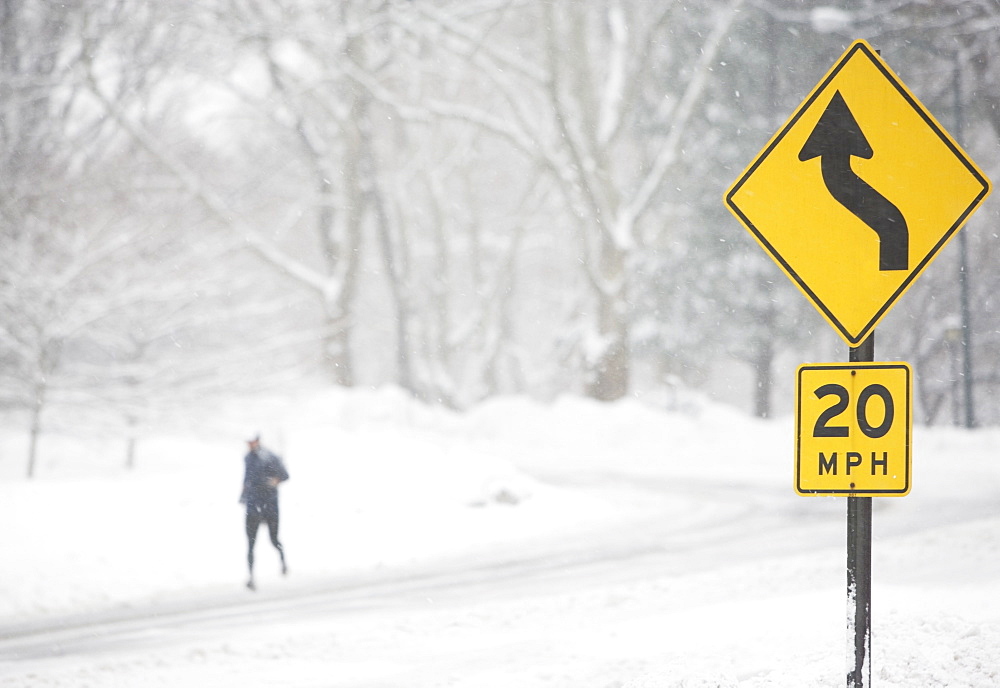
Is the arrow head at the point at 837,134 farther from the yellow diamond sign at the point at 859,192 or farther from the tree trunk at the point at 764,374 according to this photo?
the tree trunk at the point at 764,374

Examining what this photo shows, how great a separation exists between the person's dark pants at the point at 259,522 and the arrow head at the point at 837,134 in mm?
7510

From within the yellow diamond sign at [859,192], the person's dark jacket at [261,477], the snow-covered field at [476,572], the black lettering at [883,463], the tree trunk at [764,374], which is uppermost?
the tree trunk at [764,374]

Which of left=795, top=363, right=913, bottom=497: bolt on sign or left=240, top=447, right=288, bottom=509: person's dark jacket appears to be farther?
left=240, top=447, right=288, bottom=509: person's dark jacket

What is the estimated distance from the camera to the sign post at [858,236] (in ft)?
14.9

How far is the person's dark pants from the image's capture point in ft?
34.6

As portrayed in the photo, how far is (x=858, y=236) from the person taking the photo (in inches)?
184

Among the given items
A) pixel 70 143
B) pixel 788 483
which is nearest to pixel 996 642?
pixel 788 483

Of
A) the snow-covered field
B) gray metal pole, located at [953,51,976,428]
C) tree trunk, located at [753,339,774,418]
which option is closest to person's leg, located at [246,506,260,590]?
the snow-covered field

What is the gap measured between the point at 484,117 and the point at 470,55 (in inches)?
58.7

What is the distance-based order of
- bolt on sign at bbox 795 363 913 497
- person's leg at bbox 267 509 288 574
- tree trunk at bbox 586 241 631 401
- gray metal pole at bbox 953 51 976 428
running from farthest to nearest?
tree trunk at bbox 586 241 631 401, gray metal pole at bbox 953 51 976 428, person's leg at bbox 267 509 288 574, bolt on sign at bbox 795 363 913 497

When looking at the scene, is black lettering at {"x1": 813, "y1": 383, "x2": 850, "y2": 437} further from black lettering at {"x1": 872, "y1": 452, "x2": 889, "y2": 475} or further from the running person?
the running person

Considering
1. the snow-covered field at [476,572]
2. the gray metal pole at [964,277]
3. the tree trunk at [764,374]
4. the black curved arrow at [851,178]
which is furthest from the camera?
the tree trunk at [764,374]

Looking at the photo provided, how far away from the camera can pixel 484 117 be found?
24828 millimetres

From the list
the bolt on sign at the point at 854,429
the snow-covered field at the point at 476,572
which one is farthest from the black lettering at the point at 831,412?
the snow-covered field at the point at 476,572
